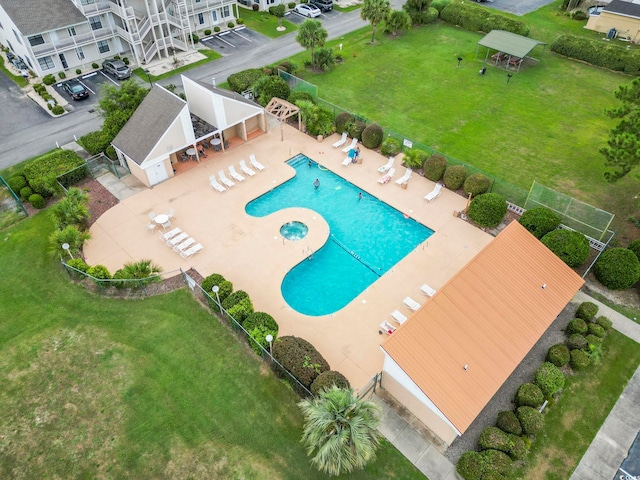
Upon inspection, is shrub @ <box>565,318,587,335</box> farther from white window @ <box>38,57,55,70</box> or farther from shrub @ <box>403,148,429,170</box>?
white window @ <box>38,57,55,70</box>

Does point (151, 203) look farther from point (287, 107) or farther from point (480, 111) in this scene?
point (480, 111)

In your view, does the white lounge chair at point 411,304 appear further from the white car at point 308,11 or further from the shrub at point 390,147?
the white car at point 308,11

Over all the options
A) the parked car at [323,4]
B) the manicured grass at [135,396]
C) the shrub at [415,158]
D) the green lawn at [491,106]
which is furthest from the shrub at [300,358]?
the parked car at [323,4]

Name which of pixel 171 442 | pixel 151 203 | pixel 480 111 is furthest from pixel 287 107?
pixel 171 442

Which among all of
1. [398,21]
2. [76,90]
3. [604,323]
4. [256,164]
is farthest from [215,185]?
[398,21]

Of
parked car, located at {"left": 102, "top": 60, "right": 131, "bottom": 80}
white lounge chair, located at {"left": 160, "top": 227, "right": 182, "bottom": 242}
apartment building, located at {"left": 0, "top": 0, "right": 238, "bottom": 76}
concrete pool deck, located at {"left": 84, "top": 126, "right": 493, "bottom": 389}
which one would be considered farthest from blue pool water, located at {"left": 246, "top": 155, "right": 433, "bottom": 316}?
apartment building, located at {"left": 0, "top": 0, "right": 238, "bottom": 76}
